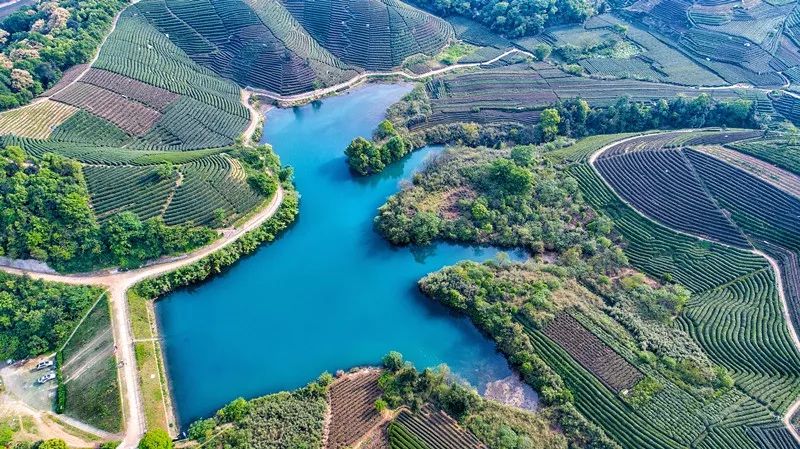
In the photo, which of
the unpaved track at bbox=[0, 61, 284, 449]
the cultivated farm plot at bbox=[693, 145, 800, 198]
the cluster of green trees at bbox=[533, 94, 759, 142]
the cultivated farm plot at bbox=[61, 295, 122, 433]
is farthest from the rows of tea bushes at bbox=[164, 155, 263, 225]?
the cultivated farm plot at bbox=[693, 145, 800, 198]

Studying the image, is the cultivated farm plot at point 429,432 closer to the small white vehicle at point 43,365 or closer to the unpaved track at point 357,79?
the small white vehicle at point 43,365

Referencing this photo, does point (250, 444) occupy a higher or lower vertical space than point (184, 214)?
lower

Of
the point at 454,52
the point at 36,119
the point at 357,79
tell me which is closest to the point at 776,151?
the point at 454,52

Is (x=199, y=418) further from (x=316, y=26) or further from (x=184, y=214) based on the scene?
(x=316, y=26)

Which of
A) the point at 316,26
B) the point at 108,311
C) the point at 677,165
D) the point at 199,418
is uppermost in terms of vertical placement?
the point at 316,26

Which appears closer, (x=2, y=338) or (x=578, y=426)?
(x=578, y=426)

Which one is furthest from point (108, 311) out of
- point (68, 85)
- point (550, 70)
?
point (550, 70)

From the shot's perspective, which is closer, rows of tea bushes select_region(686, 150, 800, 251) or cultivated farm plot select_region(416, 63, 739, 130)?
rows of tea bushes select_region(686, 150, 800, 251)

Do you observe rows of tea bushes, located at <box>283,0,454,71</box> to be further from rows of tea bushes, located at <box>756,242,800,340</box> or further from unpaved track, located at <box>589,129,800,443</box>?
rows of tea bushes, located at <box>756,242,800,340</box>
